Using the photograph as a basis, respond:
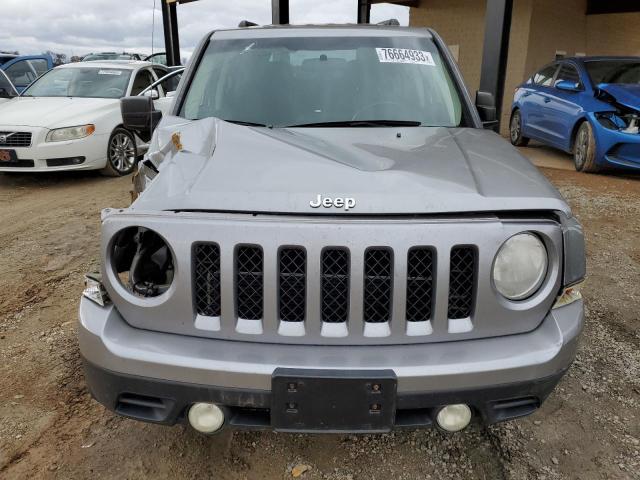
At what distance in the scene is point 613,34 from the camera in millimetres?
14820

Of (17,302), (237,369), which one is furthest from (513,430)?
(17,302)

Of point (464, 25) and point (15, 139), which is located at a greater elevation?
point (464, 25)

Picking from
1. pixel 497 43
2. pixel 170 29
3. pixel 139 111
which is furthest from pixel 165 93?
pixel 170 29

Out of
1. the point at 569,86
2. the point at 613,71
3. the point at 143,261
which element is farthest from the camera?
the point at 613,71

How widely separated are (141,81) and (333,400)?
311 inches

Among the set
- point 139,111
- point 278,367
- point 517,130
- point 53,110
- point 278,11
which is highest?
point 278,11

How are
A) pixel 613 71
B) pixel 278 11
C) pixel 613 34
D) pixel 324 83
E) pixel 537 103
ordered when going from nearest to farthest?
pixel 324 83, pixel 613 71, pixel 537 103, pixel 278 11, pixel 613 34

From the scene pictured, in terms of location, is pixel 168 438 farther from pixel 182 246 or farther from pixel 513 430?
pixel 513 430

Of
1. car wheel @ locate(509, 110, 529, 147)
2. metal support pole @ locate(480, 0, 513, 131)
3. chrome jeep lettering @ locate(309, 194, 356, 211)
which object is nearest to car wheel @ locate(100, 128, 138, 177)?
metal support pole @ locate(480, 0, 513, 131)

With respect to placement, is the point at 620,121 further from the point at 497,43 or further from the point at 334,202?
the point at 334,202

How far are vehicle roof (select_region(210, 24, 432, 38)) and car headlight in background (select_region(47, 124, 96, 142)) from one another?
4.38 m

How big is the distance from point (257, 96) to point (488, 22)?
6096mm

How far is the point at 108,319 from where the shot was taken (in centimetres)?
180

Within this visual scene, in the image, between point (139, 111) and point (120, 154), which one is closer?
point (139, 111)
